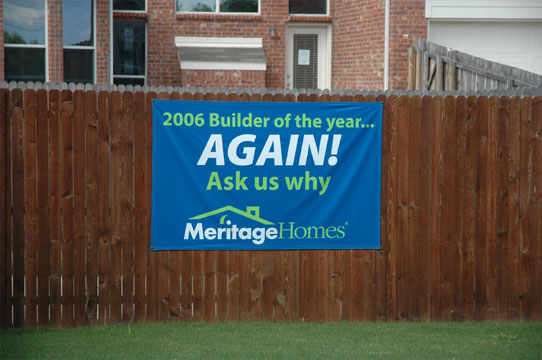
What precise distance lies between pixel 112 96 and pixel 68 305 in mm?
1896

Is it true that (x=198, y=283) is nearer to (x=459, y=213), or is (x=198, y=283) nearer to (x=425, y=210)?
(x=425, y=210)

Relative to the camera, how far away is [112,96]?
24.1ft

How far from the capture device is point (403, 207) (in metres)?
7.73

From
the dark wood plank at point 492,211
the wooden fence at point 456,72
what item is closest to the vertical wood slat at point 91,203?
the dark wood plank at point 492,211

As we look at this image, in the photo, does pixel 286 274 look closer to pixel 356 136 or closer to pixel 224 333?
pixel 224 333

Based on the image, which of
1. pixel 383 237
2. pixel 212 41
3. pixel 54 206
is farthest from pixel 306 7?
pixel 54 206

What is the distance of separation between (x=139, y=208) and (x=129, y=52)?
13.1 metres

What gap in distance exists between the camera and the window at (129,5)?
19625 mm

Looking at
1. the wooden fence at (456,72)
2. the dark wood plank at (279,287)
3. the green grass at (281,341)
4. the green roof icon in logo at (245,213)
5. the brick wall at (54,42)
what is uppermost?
the brick wall at (54,42)

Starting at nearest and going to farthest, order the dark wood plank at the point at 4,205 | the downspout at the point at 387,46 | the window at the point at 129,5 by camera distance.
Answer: the dark wood plank at the point at 4,205 < the downspout at the point at 387,46 < the window at the point at 129,5

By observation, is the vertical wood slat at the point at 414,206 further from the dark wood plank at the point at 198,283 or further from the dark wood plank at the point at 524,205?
the dark wood plank at the point at 198,283

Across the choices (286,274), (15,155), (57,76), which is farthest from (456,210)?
(57,76)

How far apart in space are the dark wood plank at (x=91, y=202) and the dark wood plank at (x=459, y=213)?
330 centimetres

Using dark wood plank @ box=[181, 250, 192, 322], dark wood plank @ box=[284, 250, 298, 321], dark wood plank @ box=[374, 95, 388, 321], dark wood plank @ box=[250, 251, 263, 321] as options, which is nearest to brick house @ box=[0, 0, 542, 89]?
dark wood plank @ box=[374, 95, 388, 321]
